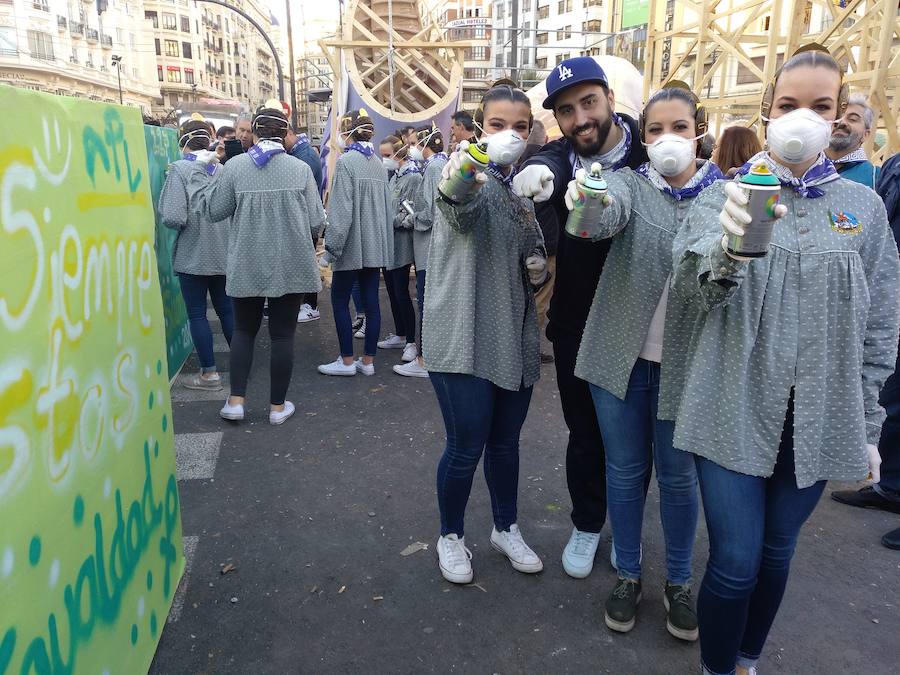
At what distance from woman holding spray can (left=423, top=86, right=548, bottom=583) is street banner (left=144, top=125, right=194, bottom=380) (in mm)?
3042

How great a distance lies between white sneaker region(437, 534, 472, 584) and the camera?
2.72 m

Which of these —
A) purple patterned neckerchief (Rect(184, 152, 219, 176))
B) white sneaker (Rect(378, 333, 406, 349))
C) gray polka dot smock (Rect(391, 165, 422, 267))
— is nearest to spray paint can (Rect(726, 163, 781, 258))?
purple patterned neckerchief (Rect(184, 152, 219, 176))

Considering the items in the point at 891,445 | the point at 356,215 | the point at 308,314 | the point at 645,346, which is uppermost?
the point at 356,215

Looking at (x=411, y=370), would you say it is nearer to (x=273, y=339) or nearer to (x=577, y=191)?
(x=273, y=339)

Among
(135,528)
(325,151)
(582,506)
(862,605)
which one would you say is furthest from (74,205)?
(325,151)

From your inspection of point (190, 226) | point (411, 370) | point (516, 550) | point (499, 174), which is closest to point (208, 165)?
point (190, 226)

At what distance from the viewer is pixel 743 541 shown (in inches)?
71.1

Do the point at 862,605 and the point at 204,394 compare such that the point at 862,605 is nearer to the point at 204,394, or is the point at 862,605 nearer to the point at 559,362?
the point at 559,362

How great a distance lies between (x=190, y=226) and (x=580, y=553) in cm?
350

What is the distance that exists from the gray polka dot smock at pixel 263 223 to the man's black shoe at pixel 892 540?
3289 millimetres

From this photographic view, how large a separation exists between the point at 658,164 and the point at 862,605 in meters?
1.94

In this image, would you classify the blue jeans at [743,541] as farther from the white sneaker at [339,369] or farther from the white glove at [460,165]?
the white sneaker at [339,369]

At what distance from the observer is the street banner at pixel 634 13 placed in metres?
14.9

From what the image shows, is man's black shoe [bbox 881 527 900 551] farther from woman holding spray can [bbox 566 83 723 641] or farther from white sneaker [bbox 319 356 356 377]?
white sneaker [bbox 319 356 356 377]
